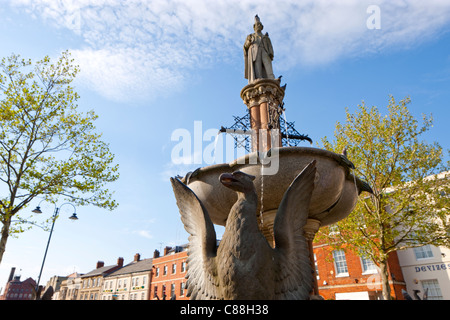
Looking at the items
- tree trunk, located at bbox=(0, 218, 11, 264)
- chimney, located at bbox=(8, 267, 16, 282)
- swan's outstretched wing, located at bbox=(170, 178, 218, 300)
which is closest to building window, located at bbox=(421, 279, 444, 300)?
swan's outstretched wing, located at bbox=(170, 178, 218, 300)

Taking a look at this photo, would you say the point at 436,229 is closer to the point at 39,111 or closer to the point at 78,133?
the point at 78,133

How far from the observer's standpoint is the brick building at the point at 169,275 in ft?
123

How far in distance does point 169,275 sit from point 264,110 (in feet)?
123

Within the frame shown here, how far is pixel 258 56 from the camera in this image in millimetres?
8781

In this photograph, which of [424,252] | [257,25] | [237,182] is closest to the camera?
[237,182]

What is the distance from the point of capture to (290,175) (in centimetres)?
429

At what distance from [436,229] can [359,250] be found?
332 centimetres

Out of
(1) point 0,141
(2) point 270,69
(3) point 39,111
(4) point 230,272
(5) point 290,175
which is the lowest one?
(4) point 230,272

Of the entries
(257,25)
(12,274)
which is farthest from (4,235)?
(12,274)

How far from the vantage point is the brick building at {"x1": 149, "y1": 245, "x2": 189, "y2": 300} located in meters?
37.3

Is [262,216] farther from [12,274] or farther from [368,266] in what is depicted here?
[12,274]
